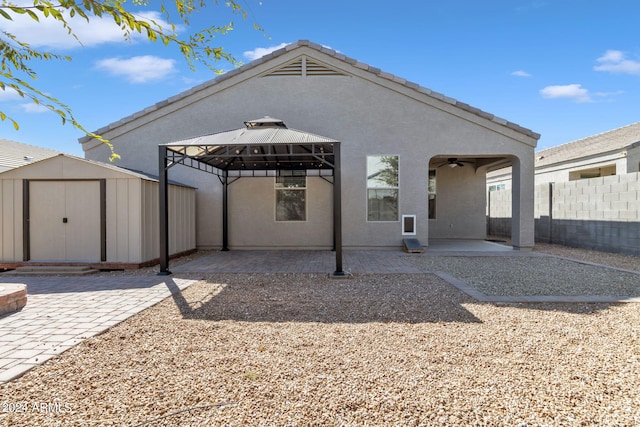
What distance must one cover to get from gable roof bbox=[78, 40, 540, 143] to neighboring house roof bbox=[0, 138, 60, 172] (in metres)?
6.06

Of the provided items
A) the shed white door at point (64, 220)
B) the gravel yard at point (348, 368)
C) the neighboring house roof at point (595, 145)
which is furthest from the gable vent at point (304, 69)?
the neighboring house roof at point (595, 145)

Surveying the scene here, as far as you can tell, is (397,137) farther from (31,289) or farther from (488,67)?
(31,289)

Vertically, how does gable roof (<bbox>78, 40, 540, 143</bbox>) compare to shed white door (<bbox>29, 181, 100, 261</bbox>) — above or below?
above

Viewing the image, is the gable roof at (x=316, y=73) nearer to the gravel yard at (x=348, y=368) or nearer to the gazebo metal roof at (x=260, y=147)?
the gazebo metal roof at (x=260, y=147)

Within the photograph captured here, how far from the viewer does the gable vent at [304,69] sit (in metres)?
11.1

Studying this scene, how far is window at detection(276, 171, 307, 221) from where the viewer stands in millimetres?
11484

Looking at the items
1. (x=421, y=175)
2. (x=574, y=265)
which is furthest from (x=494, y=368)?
(x=421, y=175)

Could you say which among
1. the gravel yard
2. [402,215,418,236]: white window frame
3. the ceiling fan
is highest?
the ceiling fan

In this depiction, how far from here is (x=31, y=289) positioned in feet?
20.3

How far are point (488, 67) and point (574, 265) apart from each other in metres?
8.23

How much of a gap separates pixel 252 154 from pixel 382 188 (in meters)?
4.33

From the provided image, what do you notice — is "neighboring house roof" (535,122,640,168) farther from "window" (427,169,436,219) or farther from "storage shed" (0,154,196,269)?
"storage shed" (0,154,196,269)

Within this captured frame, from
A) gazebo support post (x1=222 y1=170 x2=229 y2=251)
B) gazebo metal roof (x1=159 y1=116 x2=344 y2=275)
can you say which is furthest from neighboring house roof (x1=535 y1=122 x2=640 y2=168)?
gazebo support post (x1=222 y1=170 x2=229 y2=251)

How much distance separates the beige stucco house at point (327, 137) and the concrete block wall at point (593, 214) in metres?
2.45
